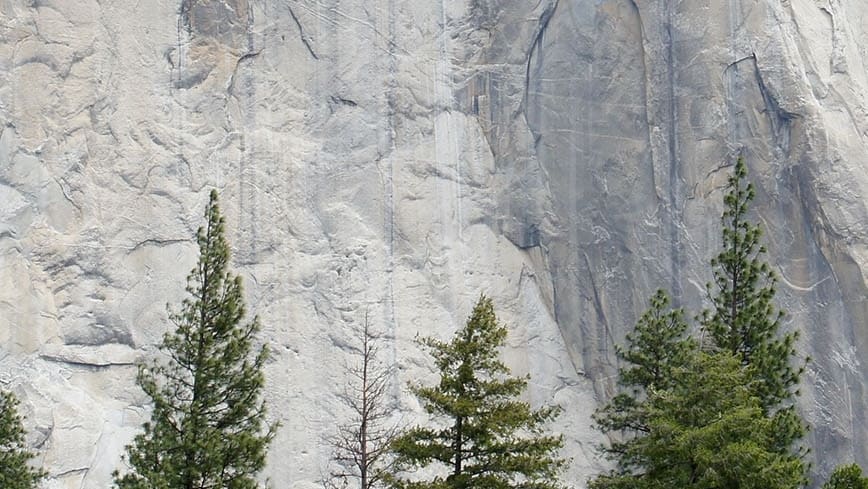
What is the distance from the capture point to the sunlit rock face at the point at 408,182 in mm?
27250

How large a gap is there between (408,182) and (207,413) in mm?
14072

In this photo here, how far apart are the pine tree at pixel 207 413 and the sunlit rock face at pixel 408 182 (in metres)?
10.2

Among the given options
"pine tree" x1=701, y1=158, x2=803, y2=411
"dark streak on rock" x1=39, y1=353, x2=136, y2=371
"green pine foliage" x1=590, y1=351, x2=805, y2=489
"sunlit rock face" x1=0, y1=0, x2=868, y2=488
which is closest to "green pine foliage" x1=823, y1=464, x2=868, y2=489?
"green pine foliage" x1=590, y1=351, x2=805, y2=489

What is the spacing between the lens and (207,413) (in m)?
16.5

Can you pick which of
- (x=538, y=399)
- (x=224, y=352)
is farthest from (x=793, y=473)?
(x=538, y=399)

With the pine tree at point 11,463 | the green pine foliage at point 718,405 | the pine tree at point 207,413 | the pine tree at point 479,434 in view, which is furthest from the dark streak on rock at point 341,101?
the pine tree at point 479,434

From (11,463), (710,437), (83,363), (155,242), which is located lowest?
(710,437)

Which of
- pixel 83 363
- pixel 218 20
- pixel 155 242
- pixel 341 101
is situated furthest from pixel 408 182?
pixel 83 363

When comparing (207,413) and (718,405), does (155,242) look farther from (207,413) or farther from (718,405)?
(718,405)

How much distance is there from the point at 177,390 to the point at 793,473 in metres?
7.40

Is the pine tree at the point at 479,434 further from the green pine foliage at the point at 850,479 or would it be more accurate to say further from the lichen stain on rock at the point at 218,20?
the lichen stain on rock at the point at 218,20

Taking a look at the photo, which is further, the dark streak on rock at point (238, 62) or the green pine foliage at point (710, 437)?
the dark streak on rock at point (238, 62)

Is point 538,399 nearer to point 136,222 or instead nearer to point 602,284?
point 602,284

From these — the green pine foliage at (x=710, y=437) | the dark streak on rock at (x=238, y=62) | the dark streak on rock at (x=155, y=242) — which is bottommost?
the green pine foliage at (x=710, y=437)
